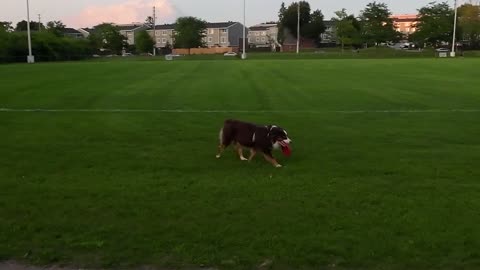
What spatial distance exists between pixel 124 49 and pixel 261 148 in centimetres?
14159

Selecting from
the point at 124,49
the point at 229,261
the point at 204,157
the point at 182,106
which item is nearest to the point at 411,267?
the point at 229,261

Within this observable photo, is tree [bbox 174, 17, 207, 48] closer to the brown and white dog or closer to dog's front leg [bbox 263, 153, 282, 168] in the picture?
the brown and white dog

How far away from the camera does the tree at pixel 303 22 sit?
14988cm

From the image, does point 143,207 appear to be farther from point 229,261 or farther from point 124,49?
point 124,49

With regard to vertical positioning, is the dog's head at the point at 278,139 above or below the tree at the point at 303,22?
below

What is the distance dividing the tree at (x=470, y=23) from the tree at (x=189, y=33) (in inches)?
2627

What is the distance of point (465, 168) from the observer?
9.45 m

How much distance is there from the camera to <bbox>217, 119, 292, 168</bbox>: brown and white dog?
9.62m

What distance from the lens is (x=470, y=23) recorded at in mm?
111688

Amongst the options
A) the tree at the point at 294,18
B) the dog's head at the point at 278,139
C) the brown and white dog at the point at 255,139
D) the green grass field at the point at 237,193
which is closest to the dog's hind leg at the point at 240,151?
the brown and white dog at the point at 255,139

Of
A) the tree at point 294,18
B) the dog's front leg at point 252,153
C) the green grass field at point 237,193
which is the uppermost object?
the tree at point 294,18

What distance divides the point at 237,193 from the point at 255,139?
2111 millimetres

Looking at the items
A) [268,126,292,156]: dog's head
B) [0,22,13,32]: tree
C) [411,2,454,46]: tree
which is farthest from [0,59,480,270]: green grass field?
[411,2,454,46]: tree

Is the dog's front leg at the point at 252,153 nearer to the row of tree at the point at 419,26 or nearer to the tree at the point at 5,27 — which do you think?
the tree at the point at 5,27
